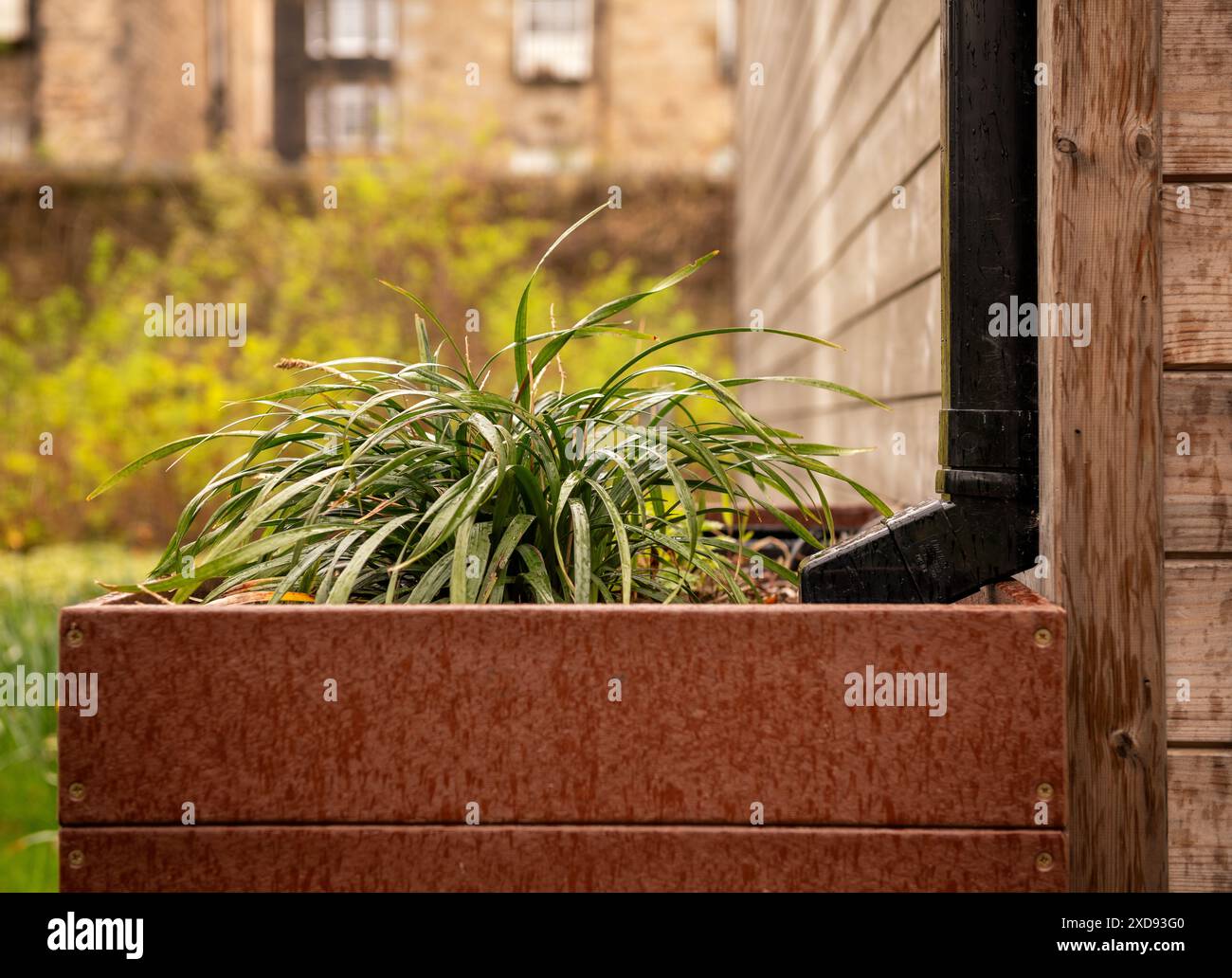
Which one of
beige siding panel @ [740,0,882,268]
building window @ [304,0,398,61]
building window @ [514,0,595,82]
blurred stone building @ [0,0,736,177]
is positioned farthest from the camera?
building window @ [304,0,398,61]

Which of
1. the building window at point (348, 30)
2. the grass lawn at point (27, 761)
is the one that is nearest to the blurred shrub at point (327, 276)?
the grass lawn at point (27, 761)

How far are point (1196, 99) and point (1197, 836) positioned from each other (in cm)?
79

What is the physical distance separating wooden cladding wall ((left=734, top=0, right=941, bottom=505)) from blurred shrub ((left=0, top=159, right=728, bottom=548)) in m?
2.84

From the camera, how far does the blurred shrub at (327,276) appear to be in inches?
259

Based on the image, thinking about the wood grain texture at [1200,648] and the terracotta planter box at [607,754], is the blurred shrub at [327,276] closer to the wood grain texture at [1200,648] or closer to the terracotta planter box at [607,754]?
the wood grain texture at [1200,648]

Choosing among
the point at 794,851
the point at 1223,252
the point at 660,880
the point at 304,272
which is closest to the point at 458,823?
the point at 660,880

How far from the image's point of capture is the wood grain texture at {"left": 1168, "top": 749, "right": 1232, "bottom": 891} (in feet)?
3.48

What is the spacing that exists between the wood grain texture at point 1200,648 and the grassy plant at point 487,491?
0.33 metres

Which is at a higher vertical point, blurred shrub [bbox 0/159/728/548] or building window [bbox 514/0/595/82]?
building window [bbox 514/0/595/82]

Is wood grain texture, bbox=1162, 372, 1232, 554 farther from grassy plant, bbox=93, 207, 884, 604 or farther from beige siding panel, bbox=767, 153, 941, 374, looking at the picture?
beige siding panel, bbox=767, 153, 941, 374

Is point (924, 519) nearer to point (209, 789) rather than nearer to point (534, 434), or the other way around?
point (534, 434)

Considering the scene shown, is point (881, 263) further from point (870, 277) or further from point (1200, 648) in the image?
point (1200, 648)

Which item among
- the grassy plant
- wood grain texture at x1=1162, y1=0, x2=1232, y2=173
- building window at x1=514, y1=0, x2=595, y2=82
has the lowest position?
the grassy plant

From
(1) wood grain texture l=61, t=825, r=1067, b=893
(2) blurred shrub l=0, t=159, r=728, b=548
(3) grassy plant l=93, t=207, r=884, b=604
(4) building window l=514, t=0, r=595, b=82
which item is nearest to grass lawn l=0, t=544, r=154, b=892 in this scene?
(3) grassy plant l=93, t=207, r=884, b=604
